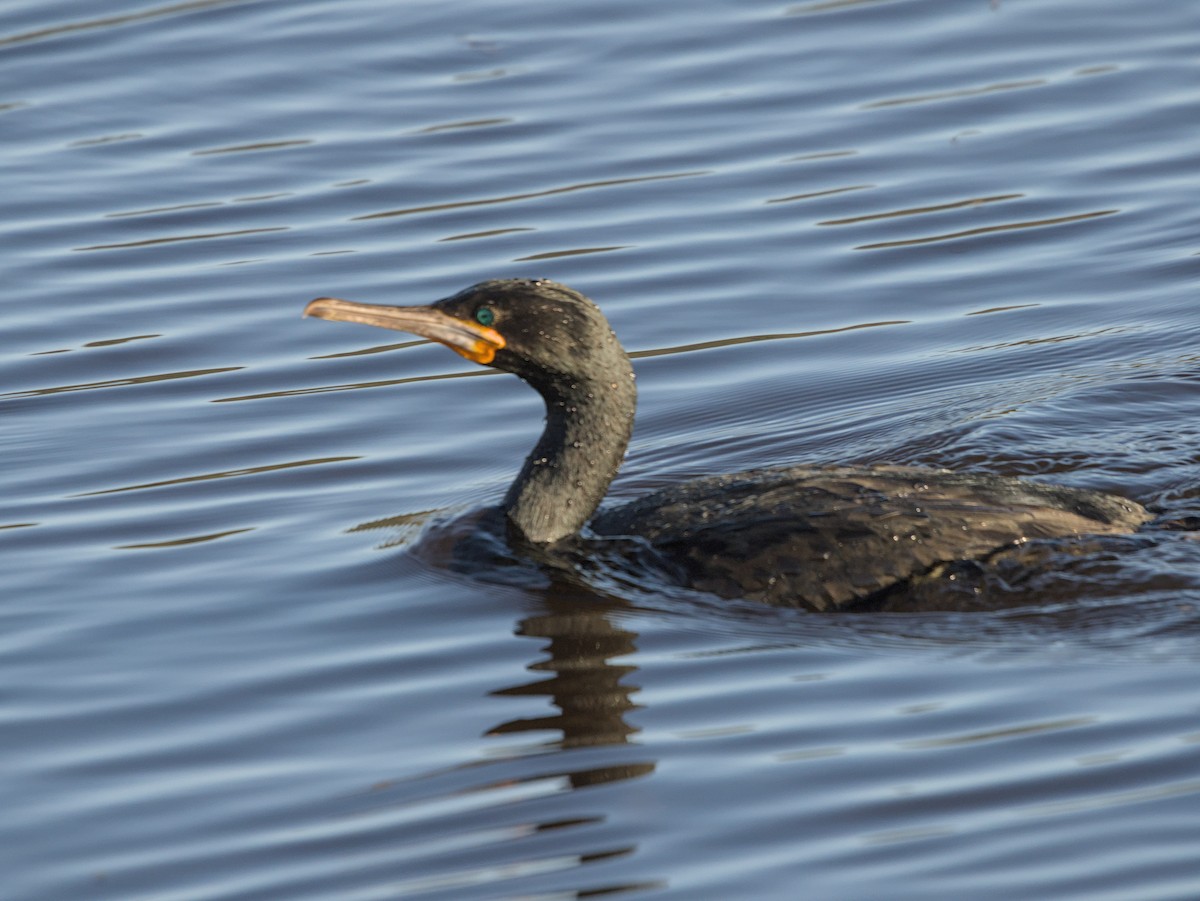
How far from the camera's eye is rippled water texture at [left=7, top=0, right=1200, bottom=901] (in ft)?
18.8

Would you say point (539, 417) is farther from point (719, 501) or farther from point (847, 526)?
point (847, 526)

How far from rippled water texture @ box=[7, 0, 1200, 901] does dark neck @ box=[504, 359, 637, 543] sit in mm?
469

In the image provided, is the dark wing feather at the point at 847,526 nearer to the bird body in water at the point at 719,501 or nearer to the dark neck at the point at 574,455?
the bird body in water at the point at 719,501

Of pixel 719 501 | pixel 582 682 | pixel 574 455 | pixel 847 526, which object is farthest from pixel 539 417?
pixel 582 682

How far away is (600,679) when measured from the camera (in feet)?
22.0

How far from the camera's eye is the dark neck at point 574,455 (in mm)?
7850

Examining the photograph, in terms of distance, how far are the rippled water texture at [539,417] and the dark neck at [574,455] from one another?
469 millimetres

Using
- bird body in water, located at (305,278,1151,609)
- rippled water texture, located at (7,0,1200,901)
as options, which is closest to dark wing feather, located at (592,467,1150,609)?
bird body in water, located at (305,278,1151,609)

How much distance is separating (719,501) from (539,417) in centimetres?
221

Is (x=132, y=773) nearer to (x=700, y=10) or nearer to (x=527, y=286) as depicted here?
(x=527, y=286)

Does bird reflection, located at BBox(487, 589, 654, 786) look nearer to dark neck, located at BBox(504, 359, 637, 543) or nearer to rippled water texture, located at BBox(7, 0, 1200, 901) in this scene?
rippled water texture, located at BBox(7, 0, 1200, 901)

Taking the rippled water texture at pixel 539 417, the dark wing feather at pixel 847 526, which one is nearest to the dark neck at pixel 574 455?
the dark wing feather at pixel 847 526

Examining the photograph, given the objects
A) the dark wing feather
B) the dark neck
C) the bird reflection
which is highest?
the dark neck

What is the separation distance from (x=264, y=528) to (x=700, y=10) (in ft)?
28.1
